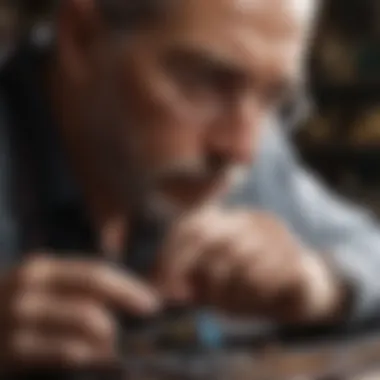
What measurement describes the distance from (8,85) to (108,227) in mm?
113

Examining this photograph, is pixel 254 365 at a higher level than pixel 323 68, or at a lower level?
lower

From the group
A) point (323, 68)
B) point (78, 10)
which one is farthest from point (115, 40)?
point (323, 68)

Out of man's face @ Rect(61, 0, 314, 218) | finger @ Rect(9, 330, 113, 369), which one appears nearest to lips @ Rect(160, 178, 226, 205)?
man's face @ Rect(61, 0, 314, 218)

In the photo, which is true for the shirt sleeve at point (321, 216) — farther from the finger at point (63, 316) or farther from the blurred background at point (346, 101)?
the finger at point (63, 316)

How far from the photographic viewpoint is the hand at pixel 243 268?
66 centimetres

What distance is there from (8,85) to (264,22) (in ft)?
0.56

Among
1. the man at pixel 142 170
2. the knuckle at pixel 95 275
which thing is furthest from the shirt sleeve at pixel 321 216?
the knuckle at pixel 95 275

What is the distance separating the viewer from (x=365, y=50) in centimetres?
70

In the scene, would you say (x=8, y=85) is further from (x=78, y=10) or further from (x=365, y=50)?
(x=365, y=50)

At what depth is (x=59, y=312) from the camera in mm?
625

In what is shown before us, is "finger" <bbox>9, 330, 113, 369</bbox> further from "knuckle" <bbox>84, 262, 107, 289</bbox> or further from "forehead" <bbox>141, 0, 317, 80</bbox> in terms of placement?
"forehead" <bbox>141, 0, 317, 80</bbox>

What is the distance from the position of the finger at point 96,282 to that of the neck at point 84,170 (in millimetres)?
18

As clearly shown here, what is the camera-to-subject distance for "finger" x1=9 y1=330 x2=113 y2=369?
2.05 feet

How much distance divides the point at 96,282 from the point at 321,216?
0.16 m
